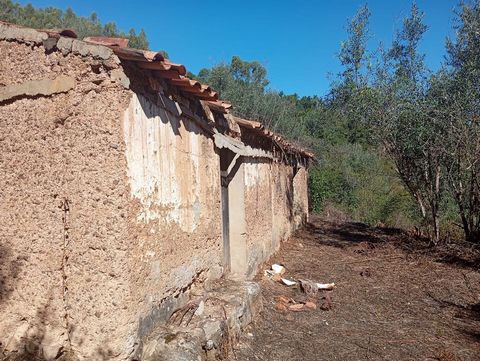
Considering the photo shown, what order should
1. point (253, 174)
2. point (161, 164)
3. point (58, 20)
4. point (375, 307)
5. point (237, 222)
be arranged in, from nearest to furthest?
point (161, 164) < point (375, 307) < point (237, 222) < point (253, 174) < point (58, 20)

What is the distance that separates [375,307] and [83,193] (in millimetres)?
4980

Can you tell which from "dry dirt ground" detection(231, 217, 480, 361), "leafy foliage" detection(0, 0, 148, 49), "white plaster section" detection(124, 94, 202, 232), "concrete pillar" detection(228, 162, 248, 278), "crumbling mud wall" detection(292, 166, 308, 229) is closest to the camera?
"white plaster section" detection(124, 94, 202, 232)

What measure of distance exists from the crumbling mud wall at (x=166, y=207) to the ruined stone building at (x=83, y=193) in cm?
2

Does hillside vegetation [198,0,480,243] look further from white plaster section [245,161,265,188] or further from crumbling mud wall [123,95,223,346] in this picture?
crumbling mud wall [123,95,223,346]

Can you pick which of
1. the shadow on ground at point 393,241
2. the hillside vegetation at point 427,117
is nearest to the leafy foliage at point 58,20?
the hillside vegetation at point 427,117

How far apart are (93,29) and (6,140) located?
21756 mm

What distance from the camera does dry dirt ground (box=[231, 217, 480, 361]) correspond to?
16.3 feet

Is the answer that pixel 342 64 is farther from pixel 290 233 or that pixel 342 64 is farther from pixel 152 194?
pixel 152 194

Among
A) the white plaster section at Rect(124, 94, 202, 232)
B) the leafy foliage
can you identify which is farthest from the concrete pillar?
the leafy foliage

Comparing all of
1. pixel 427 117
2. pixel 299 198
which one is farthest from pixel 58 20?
pixel 427 117

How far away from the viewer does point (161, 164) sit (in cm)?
409

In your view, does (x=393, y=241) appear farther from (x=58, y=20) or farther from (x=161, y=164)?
(x=58, y=20)

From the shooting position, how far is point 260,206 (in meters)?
8.21

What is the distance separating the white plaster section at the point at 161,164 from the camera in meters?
3.62
